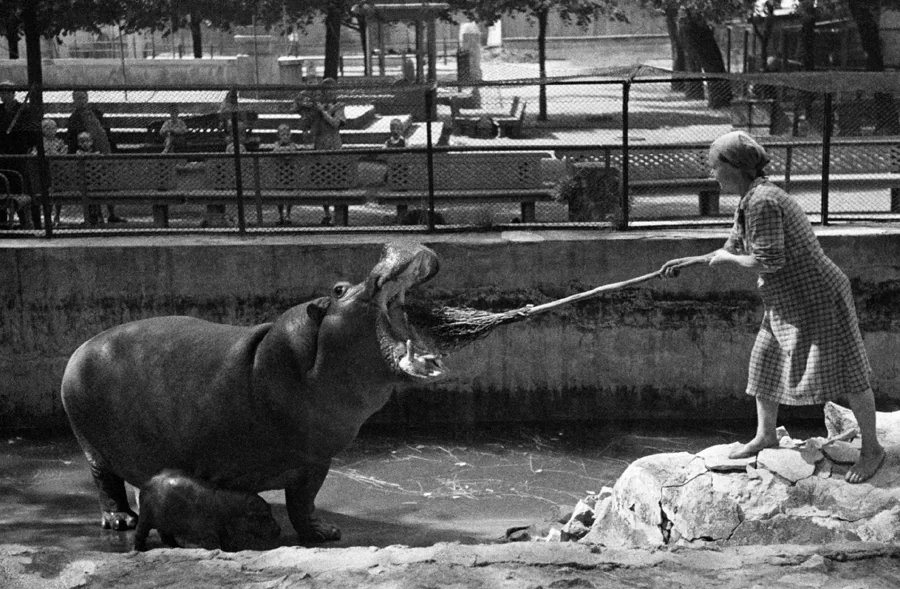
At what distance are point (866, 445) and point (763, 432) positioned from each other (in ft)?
1.68

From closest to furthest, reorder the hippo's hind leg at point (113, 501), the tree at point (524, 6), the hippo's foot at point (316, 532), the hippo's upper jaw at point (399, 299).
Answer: the hippo's upper jaw at point (399, 299), the hippo's foot at point (316, 532), the hippo's hind leg at point (113, 501), the tree at point (524, 6)

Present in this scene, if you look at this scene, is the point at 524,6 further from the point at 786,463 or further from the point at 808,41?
the point at 786,463

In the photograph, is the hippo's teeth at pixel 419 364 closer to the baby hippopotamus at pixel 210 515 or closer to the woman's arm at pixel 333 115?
the baby hippopotamus at pixel 210 515

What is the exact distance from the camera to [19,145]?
503 inches

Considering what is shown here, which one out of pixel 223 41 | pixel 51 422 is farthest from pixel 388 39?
pixel 51 422

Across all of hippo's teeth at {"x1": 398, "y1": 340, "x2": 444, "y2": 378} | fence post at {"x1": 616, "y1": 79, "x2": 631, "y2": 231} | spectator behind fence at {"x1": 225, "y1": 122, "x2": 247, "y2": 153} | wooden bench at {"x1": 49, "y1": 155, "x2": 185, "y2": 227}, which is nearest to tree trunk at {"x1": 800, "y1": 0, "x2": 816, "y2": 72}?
spectator behind fence at {"x1": 225, "y1": 122, "x2": 247, "y2": 153}

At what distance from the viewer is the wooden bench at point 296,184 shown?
1222cm

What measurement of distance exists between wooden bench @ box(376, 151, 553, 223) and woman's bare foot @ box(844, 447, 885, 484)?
5899 mm

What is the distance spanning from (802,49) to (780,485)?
23408 millimetres

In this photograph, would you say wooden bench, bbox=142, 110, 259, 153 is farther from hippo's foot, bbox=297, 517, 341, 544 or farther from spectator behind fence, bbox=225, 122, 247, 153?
hippo's foot, bbox=297, 517, 341, 544

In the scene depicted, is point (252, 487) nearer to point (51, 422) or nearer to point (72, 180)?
point (51, 422)

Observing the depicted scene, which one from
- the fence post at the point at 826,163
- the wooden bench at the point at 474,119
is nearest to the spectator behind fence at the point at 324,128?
the wooden bench at the point at 474,119

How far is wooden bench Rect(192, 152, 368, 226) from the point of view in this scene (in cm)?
1222

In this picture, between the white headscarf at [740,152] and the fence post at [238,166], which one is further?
the fence post at [238,166]
